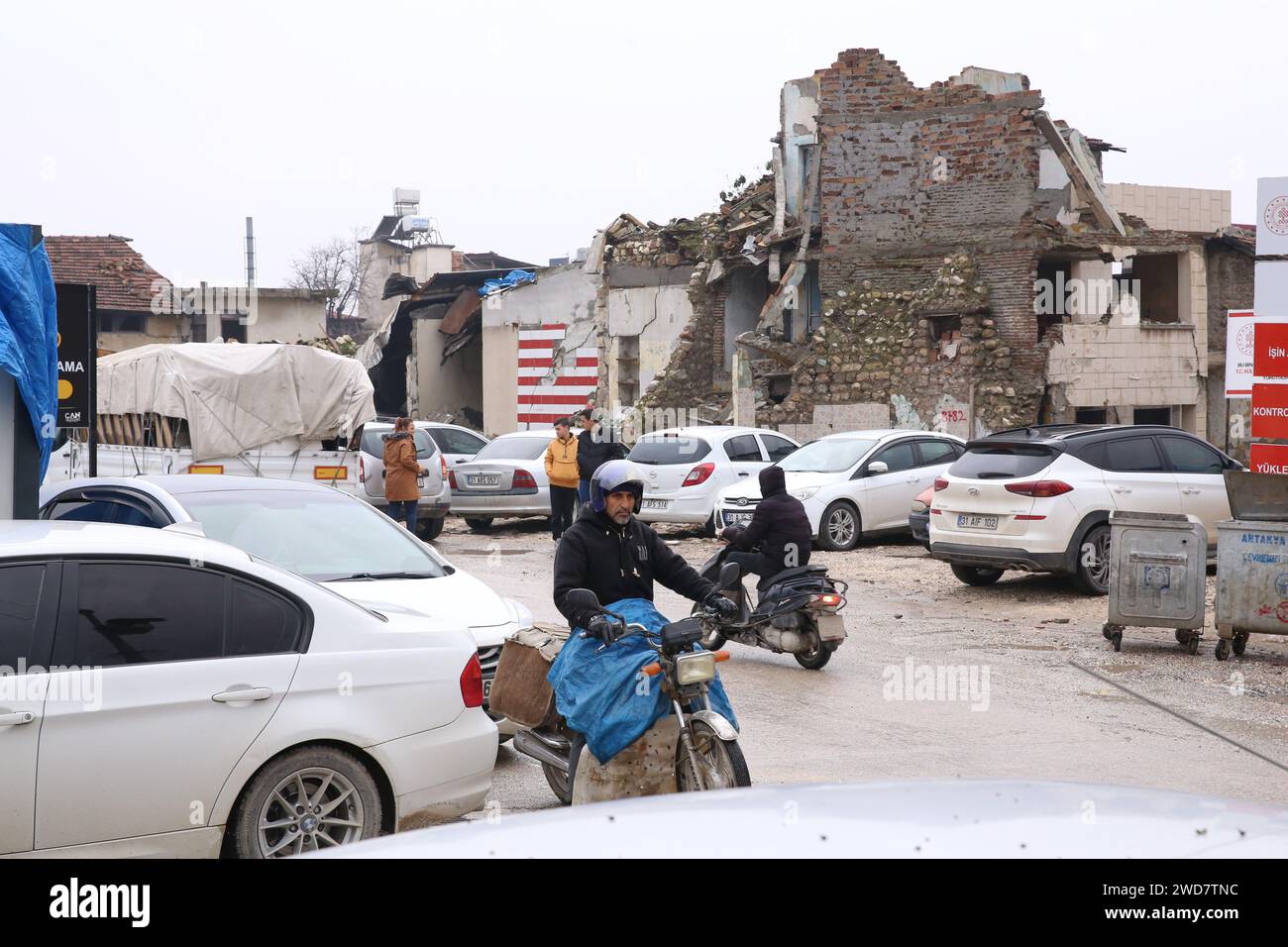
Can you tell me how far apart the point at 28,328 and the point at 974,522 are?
30.0 ft

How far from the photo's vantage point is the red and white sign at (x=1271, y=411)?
11797mm

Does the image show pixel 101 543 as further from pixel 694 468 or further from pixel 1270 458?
pixel 694 468

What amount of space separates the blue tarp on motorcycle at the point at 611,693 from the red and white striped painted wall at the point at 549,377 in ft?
105

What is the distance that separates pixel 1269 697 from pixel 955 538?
4809mm

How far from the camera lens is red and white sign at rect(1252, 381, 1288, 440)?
38.7 ft

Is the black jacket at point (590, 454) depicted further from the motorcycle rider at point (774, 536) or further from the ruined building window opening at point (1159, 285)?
the ruined building window opening at point (1159, 285)

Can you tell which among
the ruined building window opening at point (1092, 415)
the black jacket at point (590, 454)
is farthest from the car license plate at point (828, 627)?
the ruined building window opening at point (1092, 415)

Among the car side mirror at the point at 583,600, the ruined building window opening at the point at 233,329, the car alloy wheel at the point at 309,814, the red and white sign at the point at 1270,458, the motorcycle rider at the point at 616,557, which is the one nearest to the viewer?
the car alloy wheel at the point at 309,814

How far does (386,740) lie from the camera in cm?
548

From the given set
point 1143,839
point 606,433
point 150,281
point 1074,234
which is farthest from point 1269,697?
point 150,281

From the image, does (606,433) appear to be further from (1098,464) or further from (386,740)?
(386,740)

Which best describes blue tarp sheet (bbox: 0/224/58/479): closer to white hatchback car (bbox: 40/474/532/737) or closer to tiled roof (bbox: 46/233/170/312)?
white hatchback car (bbox: 40/474/532/737)

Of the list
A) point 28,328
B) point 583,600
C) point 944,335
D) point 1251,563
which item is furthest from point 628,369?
point 583,600

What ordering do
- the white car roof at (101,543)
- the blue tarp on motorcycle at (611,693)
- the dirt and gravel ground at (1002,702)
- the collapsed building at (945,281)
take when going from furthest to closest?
the collapsed building at (945,281), the dirt and gravel ground at (1002,702), the blue tarp on motorcycle at (611,693), the white car roof at (101,543)
